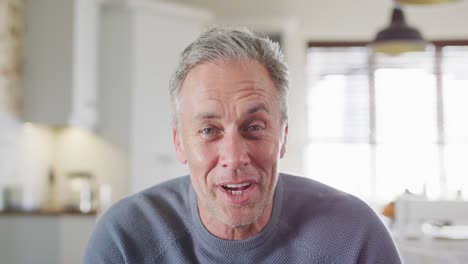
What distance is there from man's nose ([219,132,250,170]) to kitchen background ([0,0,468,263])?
3033mm

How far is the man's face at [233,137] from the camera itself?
1237mm

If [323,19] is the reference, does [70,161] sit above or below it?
below

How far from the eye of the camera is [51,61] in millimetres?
4730

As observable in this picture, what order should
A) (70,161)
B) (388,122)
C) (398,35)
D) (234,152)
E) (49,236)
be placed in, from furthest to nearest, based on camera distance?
(388,122) < (70,161) < (398,35) < (49,236) < (234,152)

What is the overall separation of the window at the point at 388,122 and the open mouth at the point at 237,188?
5.17 m

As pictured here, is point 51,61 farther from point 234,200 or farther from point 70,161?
point 234,200

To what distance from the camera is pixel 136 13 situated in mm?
5352

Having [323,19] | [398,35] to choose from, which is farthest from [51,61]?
[323,19]

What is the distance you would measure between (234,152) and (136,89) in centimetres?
420

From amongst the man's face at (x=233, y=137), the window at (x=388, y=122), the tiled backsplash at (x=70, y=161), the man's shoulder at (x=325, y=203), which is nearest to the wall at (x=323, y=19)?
the window at (x=388, y=122)

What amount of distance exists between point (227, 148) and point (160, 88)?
428 centimetres

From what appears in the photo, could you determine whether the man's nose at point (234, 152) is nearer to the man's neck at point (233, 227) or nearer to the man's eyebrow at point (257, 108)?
the man's eyebrow at point (257, 108)

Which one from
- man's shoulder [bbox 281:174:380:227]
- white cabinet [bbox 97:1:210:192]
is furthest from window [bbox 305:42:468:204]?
man's shoulder [bbox 281:174:380:227]

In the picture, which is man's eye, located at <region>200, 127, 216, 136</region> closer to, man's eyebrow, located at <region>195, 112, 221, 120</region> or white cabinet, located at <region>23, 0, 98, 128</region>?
man's eyebrow, located at <region>195, 112, 221, 120</region>
